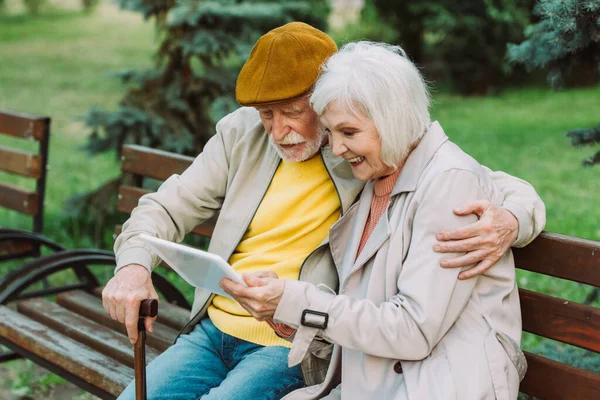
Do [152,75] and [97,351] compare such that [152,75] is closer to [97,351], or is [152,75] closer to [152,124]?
[152,124]

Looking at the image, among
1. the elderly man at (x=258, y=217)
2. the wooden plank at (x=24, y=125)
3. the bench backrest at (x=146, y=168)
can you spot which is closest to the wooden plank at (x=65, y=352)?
the elderly man at (x=258, y=217)

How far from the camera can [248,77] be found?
276 centimetres

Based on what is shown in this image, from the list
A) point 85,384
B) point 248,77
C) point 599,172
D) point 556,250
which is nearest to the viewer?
point 556,250

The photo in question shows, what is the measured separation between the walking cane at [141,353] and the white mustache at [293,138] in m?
0.67

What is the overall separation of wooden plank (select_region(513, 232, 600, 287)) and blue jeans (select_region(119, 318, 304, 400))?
827mm

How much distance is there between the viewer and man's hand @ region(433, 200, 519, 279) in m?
2.21

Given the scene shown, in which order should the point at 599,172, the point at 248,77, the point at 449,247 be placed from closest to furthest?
the point at 449,247 → the point at 248,77 → the point at 599,172

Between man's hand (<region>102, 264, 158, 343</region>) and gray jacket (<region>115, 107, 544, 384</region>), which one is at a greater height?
gray jacket (<region>115, 107, 544, 384</region>)

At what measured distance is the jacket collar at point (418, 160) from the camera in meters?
2.36

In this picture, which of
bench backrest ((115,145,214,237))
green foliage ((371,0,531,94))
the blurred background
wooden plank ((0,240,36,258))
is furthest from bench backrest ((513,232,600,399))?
green foliage ((371,0,531,94))

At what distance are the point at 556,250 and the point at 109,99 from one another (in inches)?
473

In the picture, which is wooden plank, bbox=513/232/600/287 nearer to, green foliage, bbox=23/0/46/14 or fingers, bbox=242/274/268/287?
fingers, bbox=242/274/268/287

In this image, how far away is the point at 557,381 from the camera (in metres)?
2.62

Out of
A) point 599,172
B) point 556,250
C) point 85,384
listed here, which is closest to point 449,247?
point 556,250
